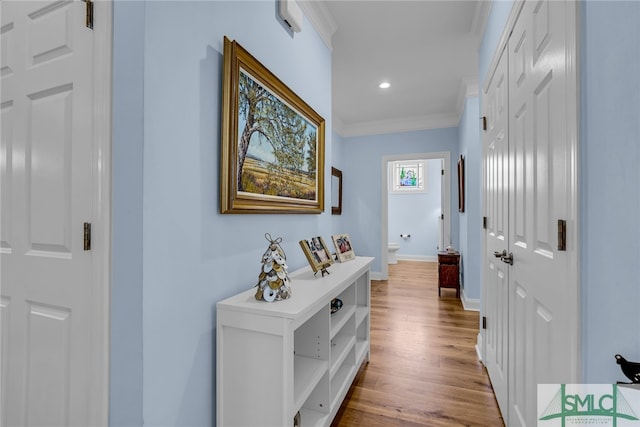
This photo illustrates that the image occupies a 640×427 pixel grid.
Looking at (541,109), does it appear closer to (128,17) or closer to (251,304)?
(251,304)

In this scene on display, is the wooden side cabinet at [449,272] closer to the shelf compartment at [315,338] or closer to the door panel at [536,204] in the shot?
the door panel at [536,204]

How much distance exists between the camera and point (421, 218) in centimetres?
734

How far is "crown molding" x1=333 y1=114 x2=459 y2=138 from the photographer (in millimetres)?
4746

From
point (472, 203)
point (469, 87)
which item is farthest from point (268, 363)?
point (469, 87)

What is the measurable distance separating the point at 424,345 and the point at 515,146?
185cm

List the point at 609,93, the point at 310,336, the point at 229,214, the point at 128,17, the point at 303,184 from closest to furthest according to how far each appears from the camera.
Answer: the point at 609,93
the point at 128,17
the point at 229,214
the point at 310,336
the point at 303,184

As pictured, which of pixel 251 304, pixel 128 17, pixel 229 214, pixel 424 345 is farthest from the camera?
pixel 424 345

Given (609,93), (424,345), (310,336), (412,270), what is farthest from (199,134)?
(412,270)

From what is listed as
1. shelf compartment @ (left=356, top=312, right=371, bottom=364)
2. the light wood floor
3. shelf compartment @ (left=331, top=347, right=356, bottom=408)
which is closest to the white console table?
shelf compartment @ (left=331, top=347, right=356, bottom=408)

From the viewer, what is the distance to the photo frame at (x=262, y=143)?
1305 mm

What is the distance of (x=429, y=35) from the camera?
2680mm

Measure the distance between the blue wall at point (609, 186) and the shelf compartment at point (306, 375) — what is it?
97cm

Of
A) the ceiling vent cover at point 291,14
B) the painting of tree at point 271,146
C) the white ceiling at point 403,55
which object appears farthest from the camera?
the white ceiling at point 403,55

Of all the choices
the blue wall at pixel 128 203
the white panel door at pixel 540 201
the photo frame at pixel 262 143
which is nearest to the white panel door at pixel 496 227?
the white panel door at pixel 540 201
